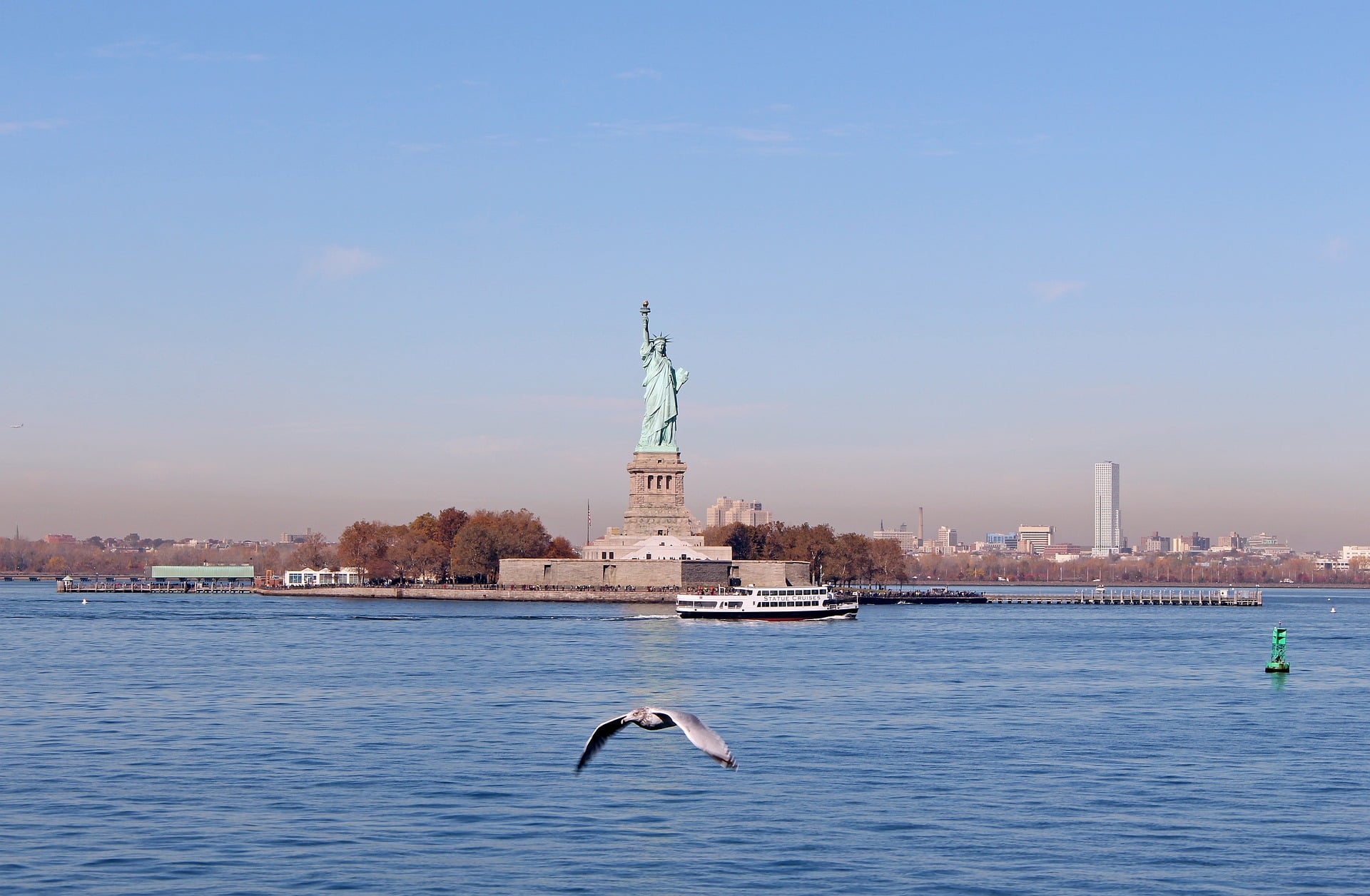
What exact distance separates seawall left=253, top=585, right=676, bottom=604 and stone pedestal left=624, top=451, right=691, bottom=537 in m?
5.31

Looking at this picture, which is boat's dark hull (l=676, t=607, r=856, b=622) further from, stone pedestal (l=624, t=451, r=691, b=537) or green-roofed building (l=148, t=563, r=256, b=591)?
green-roofed building (l=148, t=563, r=256, b=591)

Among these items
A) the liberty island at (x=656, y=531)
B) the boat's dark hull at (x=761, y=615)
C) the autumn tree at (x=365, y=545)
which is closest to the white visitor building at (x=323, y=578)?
the autumn tree at (x=365, y=545)

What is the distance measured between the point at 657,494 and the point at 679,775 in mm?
75752

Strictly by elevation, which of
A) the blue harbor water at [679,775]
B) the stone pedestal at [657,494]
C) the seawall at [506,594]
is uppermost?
the stone pedestal at [657,494]

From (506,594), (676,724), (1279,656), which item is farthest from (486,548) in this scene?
(676,724)

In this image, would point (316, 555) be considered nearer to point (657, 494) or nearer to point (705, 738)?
point (657, 494)

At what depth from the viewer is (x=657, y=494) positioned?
107250 mm

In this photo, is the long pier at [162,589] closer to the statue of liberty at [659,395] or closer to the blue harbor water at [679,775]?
the statue of liberty at [659,395]

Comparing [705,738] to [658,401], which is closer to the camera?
[705,738]

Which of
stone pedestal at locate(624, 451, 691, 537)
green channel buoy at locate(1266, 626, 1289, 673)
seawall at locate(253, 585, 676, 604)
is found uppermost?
stone pedestal at locate(624, 451, 691, 537)

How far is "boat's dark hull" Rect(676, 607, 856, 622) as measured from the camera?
85.2 m

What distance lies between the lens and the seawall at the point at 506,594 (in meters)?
103

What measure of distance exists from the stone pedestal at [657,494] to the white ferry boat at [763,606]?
17.5 m

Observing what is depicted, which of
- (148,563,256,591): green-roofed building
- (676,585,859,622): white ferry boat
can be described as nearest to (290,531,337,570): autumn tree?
(148,563,256,591): green-roofed building
